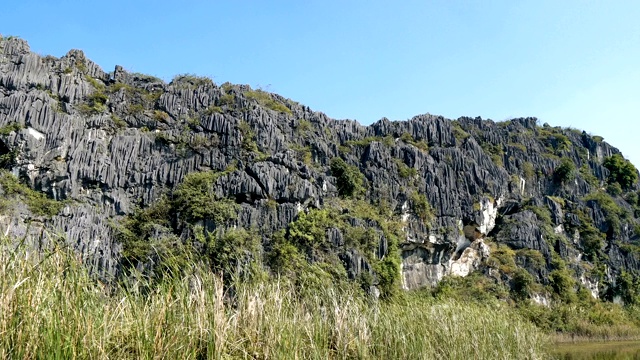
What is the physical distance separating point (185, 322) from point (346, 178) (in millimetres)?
41914

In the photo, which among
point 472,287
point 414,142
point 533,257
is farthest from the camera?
point 414,142

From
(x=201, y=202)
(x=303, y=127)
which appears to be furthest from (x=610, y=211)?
(x=201, y=202)

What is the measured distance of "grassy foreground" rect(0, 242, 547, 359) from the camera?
19.7 ft

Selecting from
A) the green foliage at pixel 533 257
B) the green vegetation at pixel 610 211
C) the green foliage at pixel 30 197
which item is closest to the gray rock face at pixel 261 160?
the green vegetation at pixel 610 211

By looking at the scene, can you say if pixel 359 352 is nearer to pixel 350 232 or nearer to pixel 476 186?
pixel 350 232

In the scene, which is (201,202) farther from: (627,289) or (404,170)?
(627,289)

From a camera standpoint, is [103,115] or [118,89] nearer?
[103,115]

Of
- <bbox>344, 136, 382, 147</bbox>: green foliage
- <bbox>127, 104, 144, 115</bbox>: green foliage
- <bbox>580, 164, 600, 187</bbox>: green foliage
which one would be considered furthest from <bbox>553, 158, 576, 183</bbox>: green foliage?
<bbox>127, 104, 144, 115</bbox>: green foliage

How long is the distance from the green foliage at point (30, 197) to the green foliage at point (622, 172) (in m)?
60.3

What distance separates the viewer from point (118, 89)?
163 ft

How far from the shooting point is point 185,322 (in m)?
8.15

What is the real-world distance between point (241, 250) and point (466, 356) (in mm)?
22044

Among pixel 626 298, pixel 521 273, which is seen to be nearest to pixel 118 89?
pixel 521 273

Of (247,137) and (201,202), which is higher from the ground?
(247,137)
